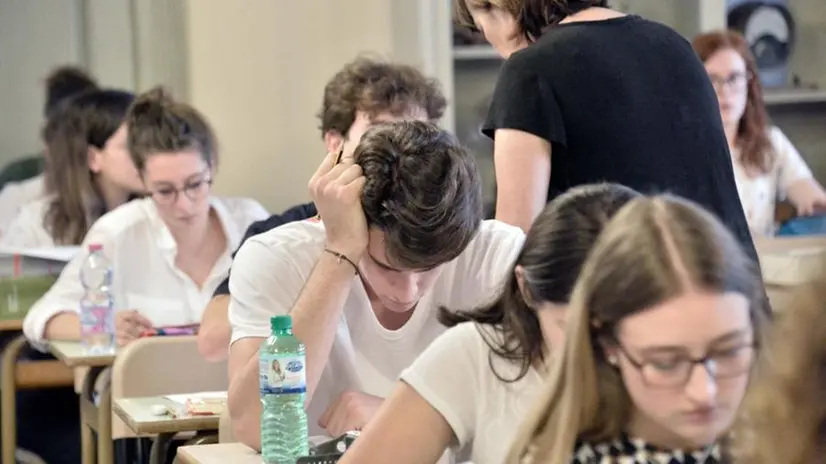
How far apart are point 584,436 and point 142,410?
1322mm

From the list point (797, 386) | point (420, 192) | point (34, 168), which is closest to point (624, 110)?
point (420, 192)

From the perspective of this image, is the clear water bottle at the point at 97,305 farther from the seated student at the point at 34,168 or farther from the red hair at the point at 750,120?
the red hair at the point at 750,120

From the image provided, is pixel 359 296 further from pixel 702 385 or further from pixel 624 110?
pixel 702 385

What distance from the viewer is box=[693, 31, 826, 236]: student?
3.85 metres

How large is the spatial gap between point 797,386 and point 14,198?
4198 mm

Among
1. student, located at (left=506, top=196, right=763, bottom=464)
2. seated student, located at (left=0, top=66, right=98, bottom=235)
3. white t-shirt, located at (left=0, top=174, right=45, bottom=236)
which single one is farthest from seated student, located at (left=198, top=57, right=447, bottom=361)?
white t-shirt, located at (left=0, top=174, right=45, bottom=236)

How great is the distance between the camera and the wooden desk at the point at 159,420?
2258 millimetres

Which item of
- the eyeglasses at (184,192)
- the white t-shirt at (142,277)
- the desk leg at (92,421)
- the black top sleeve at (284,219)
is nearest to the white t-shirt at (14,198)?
the white t-shirt at (142,277)

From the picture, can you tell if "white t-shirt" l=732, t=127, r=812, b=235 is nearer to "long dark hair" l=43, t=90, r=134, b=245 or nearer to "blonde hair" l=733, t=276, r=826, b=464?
"long dark hair" l=43, t=90, r=134, b=245

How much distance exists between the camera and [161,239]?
3.39 metres

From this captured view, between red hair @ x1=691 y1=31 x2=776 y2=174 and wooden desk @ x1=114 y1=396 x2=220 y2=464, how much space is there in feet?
7.19

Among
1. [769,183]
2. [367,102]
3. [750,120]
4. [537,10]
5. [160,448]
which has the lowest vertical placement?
[160,448]

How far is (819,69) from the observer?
4.82m

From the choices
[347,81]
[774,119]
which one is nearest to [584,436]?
[347,81]
